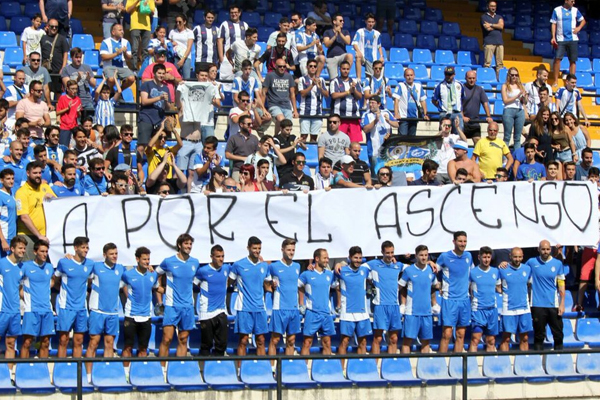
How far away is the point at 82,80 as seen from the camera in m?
16.0

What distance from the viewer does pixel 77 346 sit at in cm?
1258

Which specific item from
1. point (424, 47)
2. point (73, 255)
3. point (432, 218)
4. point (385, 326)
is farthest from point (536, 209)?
point (424, 47)

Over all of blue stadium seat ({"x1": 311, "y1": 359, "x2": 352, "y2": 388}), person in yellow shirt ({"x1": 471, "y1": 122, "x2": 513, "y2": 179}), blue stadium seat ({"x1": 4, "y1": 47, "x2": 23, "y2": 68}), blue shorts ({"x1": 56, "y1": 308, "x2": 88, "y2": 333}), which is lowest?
blue stadium seat ({"x1": 311, "y1": 359, "x2": 352, "y2": 388})

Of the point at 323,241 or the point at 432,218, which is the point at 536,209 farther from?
the point at 323,241

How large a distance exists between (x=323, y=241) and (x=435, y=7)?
10135 millimetres

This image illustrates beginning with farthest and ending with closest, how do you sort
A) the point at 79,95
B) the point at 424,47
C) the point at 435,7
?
the point at 435,7
the point at 424,47
the point at 79,95

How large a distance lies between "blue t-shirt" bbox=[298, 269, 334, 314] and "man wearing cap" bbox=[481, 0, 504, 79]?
26.7 feet

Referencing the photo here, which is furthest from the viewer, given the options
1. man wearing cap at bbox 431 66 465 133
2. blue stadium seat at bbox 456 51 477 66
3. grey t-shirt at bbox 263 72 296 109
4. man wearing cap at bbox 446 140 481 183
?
blue stadium seat at bbox 456 51 477 66

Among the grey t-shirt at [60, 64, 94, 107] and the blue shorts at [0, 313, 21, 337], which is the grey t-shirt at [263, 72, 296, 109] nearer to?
the grey t-shirt at [60, 64, 94, 107]

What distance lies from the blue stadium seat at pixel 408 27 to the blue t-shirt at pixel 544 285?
8.52 metres

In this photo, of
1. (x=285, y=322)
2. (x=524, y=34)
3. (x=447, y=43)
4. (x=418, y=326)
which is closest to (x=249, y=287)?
(x=285, y=322)

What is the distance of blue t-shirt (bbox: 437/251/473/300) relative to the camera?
13375 mm

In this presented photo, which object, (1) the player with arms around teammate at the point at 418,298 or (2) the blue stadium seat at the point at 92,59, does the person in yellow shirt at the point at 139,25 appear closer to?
(2) the blue stadium seat at the point at 92,59

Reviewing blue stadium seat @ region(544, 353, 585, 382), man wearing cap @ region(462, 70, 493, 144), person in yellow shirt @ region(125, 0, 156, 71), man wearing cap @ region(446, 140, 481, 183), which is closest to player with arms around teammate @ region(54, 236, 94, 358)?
man wearing cap @ region(446, 140, 481, 183)
